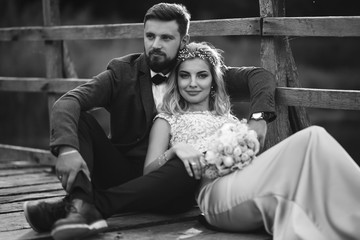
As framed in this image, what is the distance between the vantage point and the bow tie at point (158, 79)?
11.7 feet

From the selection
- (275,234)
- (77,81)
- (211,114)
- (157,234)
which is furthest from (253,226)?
(77,81)

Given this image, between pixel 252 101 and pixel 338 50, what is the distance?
13.1 meters

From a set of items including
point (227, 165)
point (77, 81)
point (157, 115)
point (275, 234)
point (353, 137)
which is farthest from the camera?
point (353, 137)

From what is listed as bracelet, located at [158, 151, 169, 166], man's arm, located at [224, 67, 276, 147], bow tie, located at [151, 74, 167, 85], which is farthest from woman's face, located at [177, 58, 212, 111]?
bracelet, located at [158, 151, 169, 166]

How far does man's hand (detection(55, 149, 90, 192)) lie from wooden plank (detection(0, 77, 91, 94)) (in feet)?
6.37

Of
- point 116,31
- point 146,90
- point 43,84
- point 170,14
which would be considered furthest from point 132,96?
point 43,84

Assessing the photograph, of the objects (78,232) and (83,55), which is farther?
(83,55)

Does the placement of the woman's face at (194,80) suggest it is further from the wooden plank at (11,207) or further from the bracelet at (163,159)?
the wooden plank at (11,207)

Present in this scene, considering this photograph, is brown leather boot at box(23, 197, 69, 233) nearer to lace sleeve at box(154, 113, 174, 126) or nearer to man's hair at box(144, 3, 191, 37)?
lace sleeve at box(154, 113, 174, 126)

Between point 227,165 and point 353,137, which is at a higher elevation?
point 227,165

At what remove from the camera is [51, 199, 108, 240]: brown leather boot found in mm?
2756

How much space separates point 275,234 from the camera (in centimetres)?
272

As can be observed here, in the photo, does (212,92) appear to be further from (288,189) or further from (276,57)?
(288,189)

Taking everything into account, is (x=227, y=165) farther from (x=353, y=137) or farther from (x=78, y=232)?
(x=353, y=137)
